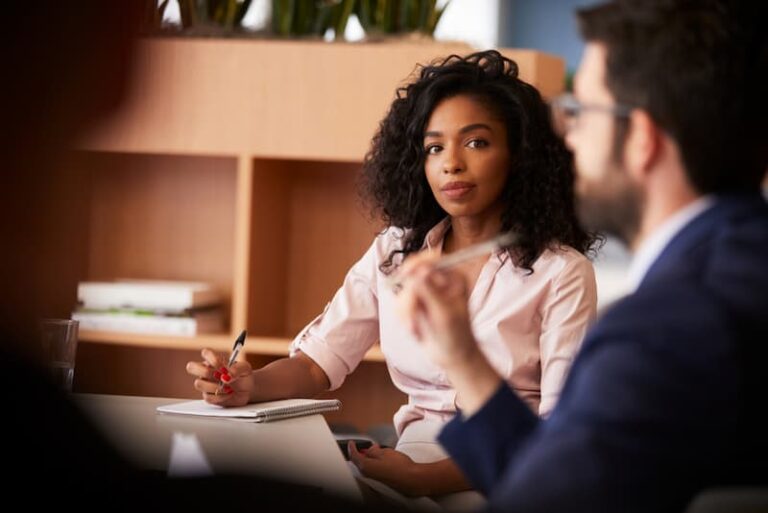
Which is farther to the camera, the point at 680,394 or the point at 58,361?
the point at 58,361

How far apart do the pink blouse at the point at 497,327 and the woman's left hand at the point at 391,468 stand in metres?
0.21

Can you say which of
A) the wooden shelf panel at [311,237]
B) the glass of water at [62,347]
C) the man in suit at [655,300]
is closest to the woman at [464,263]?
the glass of water at [62,347]

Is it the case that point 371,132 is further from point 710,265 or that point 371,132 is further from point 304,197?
point 710,265

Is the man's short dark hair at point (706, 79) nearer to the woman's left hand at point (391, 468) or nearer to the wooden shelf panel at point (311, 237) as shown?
the woman's left hand at point (391, 468)

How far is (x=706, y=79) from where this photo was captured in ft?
3.56

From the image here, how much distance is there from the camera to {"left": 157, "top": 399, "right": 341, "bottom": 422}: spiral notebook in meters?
1.80

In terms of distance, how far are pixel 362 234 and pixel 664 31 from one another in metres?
2.69

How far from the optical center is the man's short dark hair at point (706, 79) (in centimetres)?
109

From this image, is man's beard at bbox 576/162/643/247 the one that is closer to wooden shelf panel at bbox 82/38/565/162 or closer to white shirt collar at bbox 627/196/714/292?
white shirt collar at bbox 627/196/714/292

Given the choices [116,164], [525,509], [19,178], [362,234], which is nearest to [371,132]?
[362,234]

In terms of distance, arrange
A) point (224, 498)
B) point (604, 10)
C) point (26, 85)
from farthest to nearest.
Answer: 1. point (604, 10)
2. point (224, 498)
3. point (26, 85)

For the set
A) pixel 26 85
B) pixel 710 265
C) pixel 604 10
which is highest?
pixel 604 10

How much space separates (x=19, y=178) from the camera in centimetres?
64

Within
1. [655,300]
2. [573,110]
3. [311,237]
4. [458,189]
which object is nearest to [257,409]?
[458,189]
